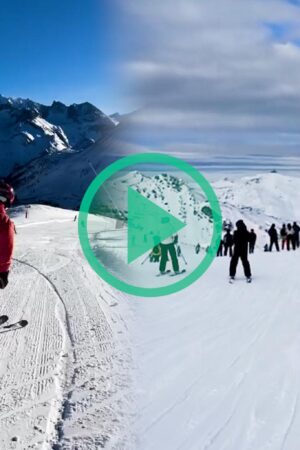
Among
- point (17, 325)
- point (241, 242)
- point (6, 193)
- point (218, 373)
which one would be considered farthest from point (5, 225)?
point (241, 242)

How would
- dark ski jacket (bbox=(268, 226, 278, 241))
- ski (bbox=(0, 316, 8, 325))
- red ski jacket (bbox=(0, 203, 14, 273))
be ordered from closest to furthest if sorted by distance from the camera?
red ski jacket (bbox=(0, 203, 14, 273)) < ski (bbox=(0, 316, 8, 325)) < dark ski jacket (bbox=(268, 226, 278, 241))

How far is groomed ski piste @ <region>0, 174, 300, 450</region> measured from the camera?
3.53 meters

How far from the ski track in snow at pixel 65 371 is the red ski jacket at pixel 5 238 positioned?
0.92 meters

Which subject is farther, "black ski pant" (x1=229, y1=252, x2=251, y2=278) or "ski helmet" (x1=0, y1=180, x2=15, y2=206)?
"black ski pant" (x1=229, y1=252, x2=251, y2=278)

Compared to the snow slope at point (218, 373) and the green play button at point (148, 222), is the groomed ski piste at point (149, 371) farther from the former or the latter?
the green play button at point (148, 222)

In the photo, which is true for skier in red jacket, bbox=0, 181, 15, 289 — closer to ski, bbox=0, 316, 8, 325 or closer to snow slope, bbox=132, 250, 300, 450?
ski, bbox=0, 316, 8, 325

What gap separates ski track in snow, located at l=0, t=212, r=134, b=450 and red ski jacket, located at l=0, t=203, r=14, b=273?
92cm

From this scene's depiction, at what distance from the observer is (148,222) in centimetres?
883

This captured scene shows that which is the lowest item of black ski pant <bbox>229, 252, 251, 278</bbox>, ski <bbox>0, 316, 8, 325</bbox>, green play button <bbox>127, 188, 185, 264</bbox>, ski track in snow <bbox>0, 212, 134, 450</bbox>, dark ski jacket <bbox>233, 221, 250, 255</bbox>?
ski track in snow <bbox>0, 212, 134, 450</bbox>

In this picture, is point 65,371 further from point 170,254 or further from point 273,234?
point 273,234

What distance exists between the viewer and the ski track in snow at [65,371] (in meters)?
3.55

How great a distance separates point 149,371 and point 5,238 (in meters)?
2.24

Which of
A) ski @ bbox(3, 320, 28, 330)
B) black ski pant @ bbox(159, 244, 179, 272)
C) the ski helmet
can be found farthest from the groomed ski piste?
black ski pant @ bbox(159, 244, 179, 272)
